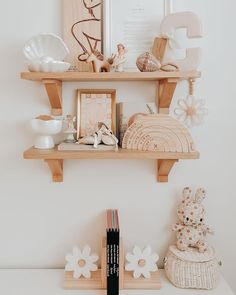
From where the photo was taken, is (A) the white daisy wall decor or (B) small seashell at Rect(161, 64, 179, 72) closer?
(B) small seashell at Rect(161, 64, 179, 72)

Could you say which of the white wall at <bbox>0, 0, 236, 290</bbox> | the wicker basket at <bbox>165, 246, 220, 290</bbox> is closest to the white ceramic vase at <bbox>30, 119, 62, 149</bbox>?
the white wall at <bbox>0, 0, 236, 290</bbox>

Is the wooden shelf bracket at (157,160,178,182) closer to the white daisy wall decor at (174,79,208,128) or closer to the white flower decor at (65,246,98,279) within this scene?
the white daisy wall decor at (174,79,208,128)

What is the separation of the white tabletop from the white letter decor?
2.43ft

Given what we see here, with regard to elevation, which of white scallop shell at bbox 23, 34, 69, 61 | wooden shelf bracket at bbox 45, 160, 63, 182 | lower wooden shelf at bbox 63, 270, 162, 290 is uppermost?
white scallop shell at bbox 23, 34, 69, 61

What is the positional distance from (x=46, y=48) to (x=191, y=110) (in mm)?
546

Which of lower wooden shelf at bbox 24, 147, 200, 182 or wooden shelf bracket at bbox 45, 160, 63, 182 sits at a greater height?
lower wooden shelf at bbox 24, 147, 200, 182

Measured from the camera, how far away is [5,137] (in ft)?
4.43

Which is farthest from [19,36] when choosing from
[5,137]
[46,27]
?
[5,137]

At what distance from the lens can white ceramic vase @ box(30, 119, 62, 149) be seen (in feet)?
3.92

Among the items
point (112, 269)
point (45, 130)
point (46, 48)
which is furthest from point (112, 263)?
point (46, 48)

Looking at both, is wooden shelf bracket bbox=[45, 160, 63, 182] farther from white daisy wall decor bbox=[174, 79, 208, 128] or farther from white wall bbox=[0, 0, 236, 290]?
white daisy wall decor bbox=[174, 79, 208, 128]

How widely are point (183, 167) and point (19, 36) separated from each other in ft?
2.51

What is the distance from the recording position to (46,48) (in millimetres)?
1229

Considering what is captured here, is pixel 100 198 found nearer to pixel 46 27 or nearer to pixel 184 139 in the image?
pixel 184 139
